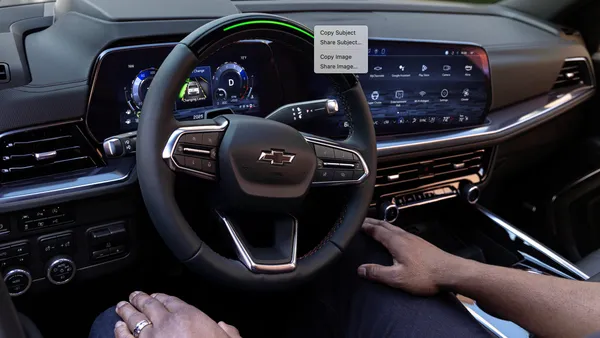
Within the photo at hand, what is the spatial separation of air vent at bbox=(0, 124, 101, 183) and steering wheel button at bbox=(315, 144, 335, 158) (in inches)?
18.4

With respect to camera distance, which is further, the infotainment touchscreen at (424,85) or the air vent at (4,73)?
the infotainment touchscreen at (424,85)

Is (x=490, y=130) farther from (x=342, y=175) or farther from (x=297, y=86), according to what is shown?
(x=342, y=175)

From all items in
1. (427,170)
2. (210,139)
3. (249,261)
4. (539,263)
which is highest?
(210,139)

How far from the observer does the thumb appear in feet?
4.45

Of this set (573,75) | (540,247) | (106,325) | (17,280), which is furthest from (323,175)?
(573,75)

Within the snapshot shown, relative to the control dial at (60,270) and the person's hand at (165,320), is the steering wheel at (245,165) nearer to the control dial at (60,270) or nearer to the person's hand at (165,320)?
the person's hand at (165,320)

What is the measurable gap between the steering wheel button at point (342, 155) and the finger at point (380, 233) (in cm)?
24

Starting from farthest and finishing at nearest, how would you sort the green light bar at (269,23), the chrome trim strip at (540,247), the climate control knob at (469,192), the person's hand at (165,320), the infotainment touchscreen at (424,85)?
the climate control knob at (469,192)
the chrome trim strip at (540,247)
the infotainment touchscreen at (424,85)
the green light bar at (269,23)
the person's hand at (165,320)

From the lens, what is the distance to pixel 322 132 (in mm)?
1597

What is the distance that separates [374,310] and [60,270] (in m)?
0.67

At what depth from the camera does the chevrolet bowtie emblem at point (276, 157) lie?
1.19m

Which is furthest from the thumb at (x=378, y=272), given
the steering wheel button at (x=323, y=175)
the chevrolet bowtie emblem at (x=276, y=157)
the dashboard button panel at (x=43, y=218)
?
the dashboard button panel at (x=43, y=218)

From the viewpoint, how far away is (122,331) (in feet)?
3.47

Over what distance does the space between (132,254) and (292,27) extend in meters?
0.62
